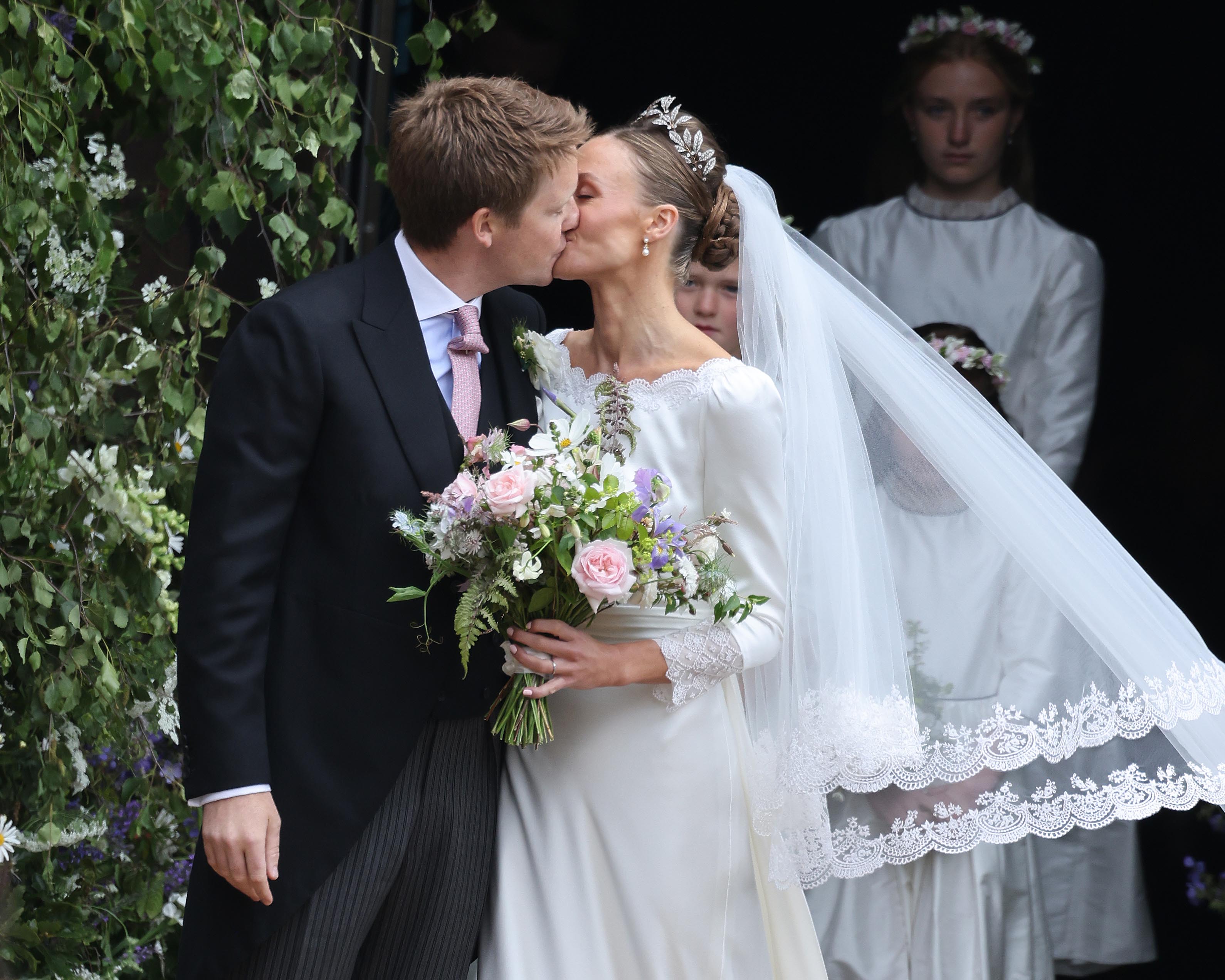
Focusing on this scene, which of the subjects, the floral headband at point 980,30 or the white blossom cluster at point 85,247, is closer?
the white blossom cluster at point 85,247

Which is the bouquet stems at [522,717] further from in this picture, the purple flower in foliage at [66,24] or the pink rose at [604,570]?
the purple flower in foliage at [66,24]

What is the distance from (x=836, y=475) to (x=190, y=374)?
131 centimetres

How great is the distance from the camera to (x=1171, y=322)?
3.66 metres

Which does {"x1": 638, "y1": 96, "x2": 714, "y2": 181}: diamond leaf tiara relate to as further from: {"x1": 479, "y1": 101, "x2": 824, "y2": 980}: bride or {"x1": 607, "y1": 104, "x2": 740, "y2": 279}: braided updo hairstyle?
{"x1": 479, "y1": 101, "x2": 824, "y2": 980}: bride

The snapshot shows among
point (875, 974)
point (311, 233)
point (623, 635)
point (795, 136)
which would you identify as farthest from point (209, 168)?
point (875, 974)

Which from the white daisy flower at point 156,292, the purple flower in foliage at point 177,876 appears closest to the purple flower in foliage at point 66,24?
the white daisy flower at point 156,292

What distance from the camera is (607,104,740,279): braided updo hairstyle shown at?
234 centimetres

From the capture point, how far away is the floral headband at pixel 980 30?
147 inches

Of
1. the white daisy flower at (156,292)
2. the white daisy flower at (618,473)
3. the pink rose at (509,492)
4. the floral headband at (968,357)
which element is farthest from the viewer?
the floral headband at (968,357)

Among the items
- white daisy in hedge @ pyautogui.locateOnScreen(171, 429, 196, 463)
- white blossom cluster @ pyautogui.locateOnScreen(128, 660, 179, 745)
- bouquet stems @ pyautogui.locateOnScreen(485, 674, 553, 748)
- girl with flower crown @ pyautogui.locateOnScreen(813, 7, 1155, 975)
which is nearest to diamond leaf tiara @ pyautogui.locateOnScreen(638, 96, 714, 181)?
bouquet stems @ pyautogui.locateOnScreen(485, 674, 553, 748)

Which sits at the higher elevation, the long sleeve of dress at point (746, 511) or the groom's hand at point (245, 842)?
the long sleeve of dress at point (746, 511)

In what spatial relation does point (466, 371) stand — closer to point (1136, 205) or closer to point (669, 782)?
point (669, 782)

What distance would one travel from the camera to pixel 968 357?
138 inches

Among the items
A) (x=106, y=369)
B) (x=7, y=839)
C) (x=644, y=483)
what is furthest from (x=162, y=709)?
(x=644, y=483)
